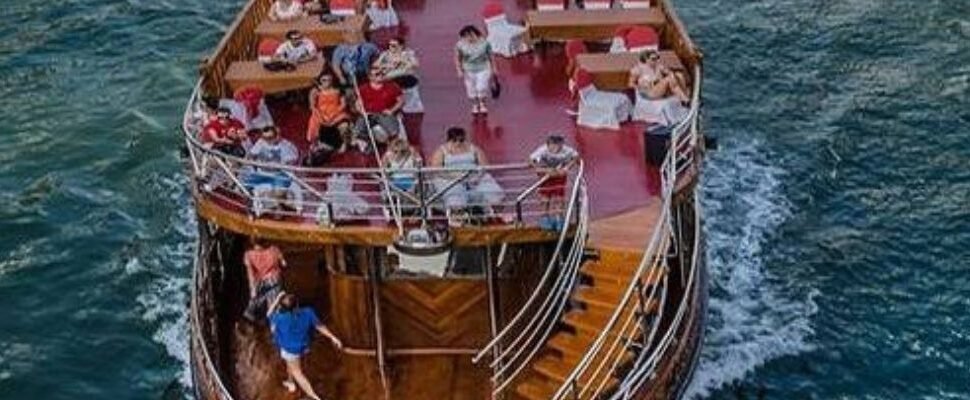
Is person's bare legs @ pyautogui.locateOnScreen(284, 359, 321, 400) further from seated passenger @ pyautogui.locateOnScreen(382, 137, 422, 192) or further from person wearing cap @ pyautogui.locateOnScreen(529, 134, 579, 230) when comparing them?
person wearing cap @ pyautogui.locateOnScreen(529, 134, 579, 230)

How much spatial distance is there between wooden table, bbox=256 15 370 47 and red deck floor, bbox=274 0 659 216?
1.55 metres

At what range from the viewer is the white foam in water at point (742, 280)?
33.5 metres

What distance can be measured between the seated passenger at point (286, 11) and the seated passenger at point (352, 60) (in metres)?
3.24

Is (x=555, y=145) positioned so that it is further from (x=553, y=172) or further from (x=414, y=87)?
(x=414, y=87)

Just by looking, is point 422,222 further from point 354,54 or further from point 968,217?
point 968,217

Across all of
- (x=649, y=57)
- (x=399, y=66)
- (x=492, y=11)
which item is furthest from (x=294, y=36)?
(x=649, y=57)

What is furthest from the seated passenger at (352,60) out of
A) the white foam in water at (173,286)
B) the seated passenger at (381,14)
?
the white foam in water at (173,286)

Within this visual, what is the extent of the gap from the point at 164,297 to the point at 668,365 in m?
14.4

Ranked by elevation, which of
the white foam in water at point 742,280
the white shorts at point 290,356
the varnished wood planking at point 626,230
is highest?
the varnished wood planking at point 626,230

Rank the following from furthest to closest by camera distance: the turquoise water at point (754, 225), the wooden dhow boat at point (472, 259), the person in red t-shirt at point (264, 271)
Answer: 1. the turquoise water at point (754, 225)
2. the person in red t-shirt at point (264, 271)
3. the wooden dhow boat at point (472, 259)

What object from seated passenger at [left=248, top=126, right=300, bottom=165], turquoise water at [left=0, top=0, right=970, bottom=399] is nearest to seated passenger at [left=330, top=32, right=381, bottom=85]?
seated passenger at [left=248, top=126, right=300, bottom=165]

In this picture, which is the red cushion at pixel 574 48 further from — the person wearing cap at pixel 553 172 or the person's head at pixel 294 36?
the person wearing cap at pixel 553 172

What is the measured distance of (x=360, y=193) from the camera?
26688mm

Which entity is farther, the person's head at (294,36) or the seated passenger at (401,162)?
the person's head at (294,36)
